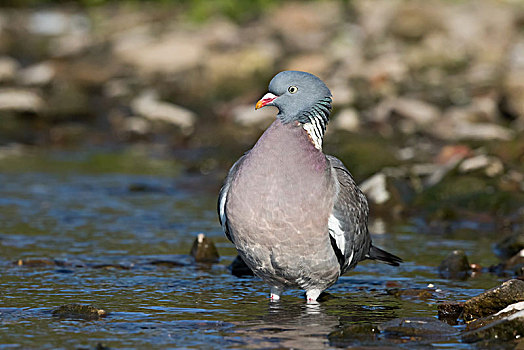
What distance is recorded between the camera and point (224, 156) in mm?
16938

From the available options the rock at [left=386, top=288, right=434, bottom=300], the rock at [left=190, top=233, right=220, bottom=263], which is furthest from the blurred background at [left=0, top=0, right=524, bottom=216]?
the rock at [left=386, top=288, right=434, bottom=300]

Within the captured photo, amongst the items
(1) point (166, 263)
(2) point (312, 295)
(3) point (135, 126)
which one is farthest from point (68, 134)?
(2) point (312, 295)

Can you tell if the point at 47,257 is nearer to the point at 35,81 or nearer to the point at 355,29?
the point at 35,81

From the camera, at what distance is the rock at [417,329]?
22.2 feet

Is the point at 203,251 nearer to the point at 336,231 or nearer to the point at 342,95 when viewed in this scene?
the point at 336,231

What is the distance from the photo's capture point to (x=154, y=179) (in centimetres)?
1570

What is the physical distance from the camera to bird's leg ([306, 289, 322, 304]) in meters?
7.93

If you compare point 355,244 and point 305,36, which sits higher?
point 305,36

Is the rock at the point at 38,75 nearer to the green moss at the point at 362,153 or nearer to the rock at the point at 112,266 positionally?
the green moss at the point at 362,153

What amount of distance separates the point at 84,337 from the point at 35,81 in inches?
703

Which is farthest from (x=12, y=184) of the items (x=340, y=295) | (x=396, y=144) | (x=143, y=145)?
(x=340, y=295)

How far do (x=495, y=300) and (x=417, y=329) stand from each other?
822 millimetres

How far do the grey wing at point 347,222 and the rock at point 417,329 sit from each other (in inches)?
38.9

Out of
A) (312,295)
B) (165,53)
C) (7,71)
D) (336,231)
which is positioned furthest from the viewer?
(165,53)
